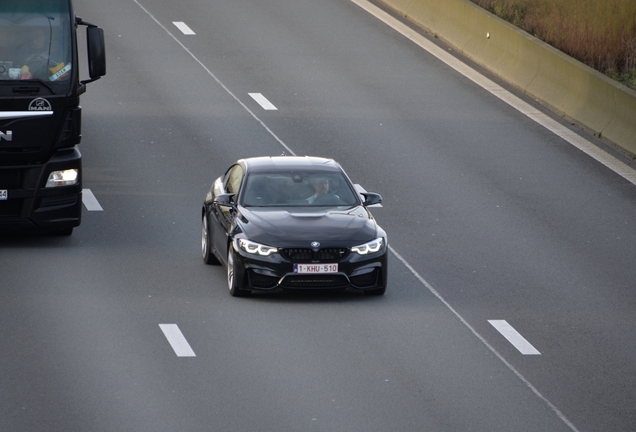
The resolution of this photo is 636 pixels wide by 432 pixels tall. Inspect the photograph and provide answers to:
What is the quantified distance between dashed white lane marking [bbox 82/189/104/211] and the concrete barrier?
9.76 meters

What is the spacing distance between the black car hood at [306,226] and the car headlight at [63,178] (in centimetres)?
307

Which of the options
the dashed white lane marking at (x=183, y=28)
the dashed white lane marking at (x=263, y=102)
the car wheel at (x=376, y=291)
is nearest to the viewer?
the car wheel at (x=376, y=291)

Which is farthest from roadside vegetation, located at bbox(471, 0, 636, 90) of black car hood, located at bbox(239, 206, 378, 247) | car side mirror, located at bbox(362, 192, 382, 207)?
black car hood, located at bbox(239, 206, 378, 247)

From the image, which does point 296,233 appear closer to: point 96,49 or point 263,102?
point 96,49

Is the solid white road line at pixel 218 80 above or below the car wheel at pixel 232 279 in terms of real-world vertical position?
below

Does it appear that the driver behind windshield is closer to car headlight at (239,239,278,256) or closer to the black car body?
the black car body

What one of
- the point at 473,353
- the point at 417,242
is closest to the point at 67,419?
the point at 473,353

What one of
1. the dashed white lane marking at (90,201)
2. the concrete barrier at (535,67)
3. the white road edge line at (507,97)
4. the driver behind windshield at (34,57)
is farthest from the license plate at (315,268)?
the concrete barrier at (535,67)

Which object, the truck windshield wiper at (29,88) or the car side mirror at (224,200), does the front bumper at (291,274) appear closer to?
the car side mirror at (224,200)

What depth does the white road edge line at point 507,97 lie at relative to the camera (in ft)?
80.5

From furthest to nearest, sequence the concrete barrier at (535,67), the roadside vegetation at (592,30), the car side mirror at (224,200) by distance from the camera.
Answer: the roadside vegetation at (592,30), the concrete barrier at (535,67), the car side mirror at (224,200)

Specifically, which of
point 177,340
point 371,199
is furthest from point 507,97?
point 177,340

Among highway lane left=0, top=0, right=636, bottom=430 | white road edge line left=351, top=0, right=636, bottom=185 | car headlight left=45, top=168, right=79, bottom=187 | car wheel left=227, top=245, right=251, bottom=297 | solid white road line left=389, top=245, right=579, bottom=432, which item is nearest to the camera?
solid white road line left=389, top=245, right=579, bottom=432

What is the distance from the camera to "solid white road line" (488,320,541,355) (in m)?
13.9
